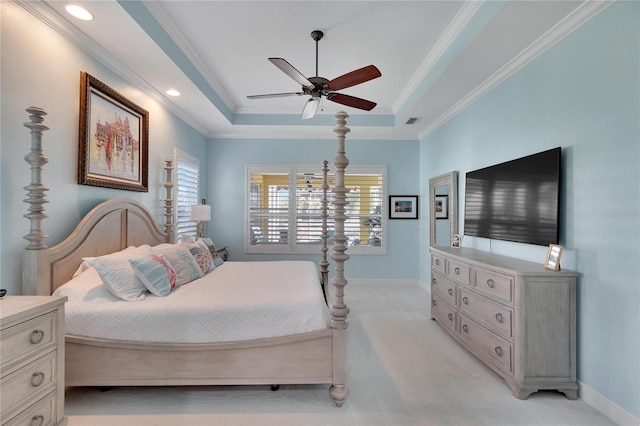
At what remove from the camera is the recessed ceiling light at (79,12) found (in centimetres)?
197

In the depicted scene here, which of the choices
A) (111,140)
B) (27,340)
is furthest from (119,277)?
(111,140)

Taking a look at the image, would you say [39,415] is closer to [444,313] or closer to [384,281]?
[444,313]

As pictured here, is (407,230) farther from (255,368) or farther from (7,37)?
(7,37)

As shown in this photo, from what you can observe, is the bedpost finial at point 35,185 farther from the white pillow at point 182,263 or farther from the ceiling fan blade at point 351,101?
the ceiling fan blade at point 351,101

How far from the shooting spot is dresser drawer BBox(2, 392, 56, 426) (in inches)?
54.7

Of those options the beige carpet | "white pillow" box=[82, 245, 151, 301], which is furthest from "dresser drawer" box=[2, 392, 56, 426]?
"white pillow" box=[82, 245, 151, 301]

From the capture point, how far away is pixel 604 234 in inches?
75.5

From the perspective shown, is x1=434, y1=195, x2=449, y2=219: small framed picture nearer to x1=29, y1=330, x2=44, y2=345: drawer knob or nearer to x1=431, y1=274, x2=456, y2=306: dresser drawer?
x1=431, y1=274, x2=456, y2=306: dresser drawer

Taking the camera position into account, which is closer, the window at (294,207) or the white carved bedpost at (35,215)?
the white carved bedpost at (35,215)

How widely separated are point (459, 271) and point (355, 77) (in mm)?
2045

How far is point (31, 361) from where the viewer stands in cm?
145

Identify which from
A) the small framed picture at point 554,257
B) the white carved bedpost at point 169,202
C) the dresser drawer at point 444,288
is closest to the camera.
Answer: the small framed picture at point 554,257

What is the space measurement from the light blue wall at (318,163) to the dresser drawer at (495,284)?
2713mm

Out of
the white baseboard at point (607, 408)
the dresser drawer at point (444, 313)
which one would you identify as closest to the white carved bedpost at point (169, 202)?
the dresser drawer at point (444, 313)
